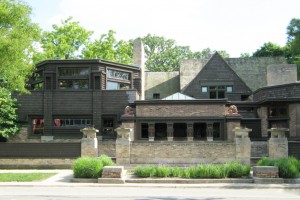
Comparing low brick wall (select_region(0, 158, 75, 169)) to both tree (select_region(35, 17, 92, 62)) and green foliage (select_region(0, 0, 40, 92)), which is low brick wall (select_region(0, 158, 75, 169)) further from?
tree (select_region(35, 17, 92, 62))

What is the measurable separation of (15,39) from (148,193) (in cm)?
1141

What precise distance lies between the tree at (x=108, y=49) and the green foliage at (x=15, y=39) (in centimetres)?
2224

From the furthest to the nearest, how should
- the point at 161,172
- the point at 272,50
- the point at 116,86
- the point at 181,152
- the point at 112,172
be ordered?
1. the point at 272,50
2. the point at 116,86
3. the point at 181,152
4. the point at 161,172
5. the point at 112,172

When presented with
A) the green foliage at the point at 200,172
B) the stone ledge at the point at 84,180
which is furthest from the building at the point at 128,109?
the stone ledge at the point at 84,180

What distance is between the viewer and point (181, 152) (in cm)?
2434

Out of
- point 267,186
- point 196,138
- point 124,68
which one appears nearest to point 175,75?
point 124,68

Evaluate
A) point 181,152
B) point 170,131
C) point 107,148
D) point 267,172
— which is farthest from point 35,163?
point 267,172

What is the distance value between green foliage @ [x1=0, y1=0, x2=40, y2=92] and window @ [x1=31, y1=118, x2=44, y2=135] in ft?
34.1

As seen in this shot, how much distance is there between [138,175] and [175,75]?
29.8 metres

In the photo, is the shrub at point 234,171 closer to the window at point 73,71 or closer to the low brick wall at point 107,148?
the low brick wall at point 107,148

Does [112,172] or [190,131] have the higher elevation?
[190,131]

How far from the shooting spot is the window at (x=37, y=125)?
106 feet

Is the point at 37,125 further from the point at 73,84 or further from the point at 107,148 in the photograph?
the point at 107,148

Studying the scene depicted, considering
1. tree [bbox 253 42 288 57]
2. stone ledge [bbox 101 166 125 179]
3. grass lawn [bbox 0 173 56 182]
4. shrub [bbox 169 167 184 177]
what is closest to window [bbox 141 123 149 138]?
grass lawn [bbox 0 173 56 182]
